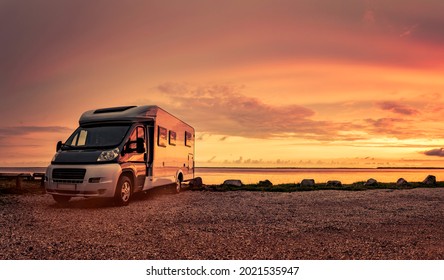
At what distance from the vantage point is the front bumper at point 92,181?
12.0m

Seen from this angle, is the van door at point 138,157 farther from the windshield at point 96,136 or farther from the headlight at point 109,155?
the headlight at point 109,155

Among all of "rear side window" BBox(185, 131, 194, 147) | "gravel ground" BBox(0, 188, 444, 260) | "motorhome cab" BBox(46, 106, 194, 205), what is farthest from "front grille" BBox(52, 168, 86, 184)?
"rear side window" BBox(185, 131, 194, 147)

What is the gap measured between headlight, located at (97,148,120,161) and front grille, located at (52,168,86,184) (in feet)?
2.12

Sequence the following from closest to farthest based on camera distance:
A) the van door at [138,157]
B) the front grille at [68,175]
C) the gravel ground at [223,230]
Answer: the gravel ground at [223,230] → the front grille at [68,175] → the van door at [138,157]

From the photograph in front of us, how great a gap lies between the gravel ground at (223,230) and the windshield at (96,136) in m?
2.03

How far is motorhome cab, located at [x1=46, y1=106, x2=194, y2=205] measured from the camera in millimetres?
12117

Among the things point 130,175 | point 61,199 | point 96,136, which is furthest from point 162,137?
point 61,199

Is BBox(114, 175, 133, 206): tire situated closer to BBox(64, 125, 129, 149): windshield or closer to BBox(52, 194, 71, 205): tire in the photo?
BBox(64, 125, 129, 149): windshield

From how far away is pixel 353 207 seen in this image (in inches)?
499

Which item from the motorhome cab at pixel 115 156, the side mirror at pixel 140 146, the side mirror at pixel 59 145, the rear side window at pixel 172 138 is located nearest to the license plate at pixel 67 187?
the motorhome cab at pixel 115 156

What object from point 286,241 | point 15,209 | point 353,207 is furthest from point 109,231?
point 353,207
